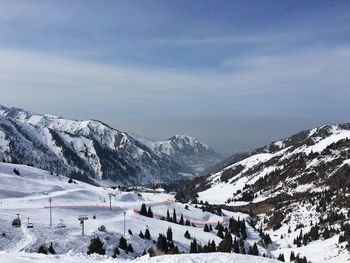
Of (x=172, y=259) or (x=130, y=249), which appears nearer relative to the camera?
(x=172, y=259)

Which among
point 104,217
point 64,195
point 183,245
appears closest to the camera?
point 183,245

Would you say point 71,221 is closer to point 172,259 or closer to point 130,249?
point 130,249

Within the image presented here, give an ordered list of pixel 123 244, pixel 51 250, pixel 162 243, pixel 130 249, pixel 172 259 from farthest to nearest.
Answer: pixel 162 243, pixel 130 249, pixel 123 244, pixel 51 250, pixel 172 259

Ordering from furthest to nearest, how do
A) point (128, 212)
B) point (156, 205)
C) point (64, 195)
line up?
point (156, 205)
point (64, 195)
point (128, 212)

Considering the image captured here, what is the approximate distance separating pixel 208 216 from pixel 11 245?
11317 centimetres

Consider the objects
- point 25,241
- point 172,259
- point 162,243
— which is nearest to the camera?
point 172,259

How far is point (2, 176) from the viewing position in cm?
16738

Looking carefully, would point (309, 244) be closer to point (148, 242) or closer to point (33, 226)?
point (148, 242)

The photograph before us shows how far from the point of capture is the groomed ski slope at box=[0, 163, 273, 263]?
46781 mm

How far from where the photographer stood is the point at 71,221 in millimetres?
116125

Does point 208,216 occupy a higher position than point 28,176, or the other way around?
point 28,176

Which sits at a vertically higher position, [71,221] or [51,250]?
[71,221]

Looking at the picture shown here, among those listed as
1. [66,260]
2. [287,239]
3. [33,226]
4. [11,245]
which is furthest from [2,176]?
[66,260]

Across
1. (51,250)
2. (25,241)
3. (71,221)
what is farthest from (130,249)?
(71,221)
